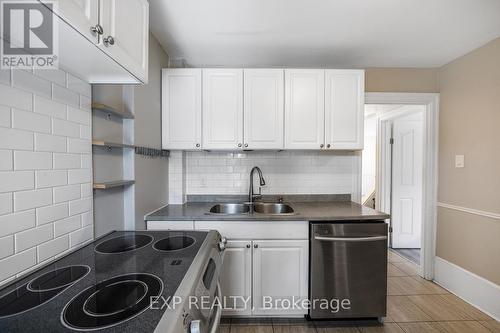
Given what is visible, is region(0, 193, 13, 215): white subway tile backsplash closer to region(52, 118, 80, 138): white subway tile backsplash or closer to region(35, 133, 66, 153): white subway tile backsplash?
region(35, 133, 66, 153): white subway tile backsplash

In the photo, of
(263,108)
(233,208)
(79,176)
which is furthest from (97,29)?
(233,208)

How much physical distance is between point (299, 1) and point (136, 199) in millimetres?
1741

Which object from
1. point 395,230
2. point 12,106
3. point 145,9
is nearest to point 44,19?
point 12,106

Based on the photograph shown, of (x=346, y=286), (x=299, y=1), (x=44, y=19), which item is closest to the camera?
(x=44, y=19)

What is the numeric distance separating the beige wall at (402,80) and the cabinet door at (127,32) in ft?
7.43

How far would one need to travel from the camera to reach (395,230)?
139 inches

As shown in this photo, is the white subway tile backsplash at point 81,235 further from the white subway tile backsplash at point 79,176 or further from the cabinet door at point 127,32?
the cabinet door at point 127,32

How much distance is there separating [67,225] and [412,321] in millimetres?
2591

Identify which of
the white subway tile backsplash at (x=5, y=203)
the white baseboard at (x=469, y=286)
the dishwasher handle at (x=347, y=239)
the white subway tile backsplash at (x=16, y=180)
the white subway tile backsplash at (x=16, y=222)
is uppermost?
the white subway tile backsplash at (x=16, y=180)

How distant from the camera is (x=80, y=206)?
1301mm

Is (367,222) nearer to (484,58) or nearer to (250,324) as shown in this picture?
(250,324)

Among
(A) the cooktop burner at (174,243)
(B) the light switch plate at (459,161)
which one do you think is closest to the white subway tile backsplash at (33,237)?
(A) the cooktop burner at (174,243)

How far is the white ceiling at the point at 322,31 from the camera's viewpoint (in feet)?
5.21

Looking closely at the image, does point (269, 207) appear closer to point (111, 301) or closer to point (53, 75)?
point (111, 301)
